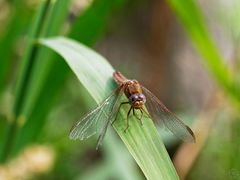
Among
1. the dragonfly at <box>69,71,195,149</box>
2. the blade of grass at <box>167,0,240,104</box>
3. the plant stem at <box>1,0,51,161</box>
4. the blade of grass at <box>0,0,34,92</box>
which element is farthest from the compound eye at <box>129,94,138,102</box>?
the blade of grass at <box>0,0,34,92</box>

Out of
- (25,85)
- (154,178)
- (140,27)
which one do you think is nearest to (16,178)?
(25,85)

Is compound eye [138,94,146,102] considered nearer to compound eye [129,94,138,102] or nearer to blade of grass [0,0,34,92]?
compound eye [129,94,138,102]

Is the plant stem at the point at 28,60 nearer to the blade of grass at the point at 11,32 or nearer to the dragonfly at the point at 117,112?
the dragonfly at the point at 117,112

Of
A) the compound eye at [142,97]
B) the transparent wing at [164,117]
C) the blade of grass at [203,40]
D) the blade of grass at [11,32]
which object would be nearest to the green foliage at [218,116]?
the blade of grass at [203,40]

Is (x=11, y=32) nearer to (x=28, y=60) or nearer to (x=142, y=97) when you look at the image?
(x=28, y=60)

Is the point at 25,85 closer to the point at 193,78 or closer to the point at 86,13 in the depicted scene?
the point at 86,13

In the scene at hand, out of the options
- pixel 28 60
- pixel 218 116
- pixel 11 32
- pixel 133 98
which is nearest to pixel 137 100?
pixel 133 98
